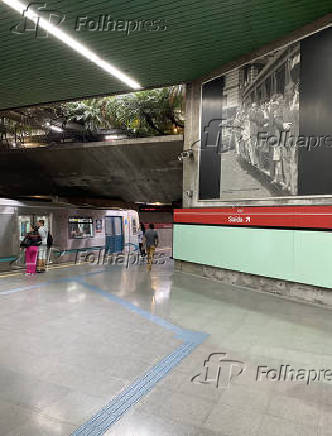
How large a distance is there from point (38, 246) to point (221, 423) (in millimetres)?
9625

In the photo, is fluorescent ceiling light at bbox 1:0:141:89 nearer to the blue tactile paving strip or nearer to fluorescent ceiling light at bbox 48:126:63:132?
the blue tactile paving strip

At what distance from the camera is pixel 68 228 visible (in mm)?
14180

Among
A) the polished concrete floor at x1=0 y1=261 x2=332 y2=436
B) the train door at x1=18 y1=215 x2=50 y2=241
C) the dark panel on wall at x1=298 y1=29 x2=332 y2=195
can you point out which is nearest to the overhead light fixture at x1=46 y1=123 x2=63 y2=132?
the train door at x1=18 y1=215 x2=50 y2=241

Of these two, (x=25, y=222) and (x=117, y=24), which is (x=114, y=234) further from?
(x=117, y=24)

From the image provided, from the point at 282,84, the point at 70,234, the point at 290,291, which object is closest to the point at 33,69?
the point at 70,234

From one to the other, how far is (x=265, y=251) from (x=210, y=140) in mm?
4240

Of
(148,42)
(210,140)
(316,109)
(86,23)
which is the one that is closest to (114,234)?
(210,140)

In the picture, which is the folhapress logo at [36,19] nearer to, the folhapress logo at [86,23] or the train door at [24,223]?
the folhapress logo at [86,23]

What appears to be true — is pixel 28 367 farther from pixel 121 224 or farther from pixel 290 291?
pixel 121 224

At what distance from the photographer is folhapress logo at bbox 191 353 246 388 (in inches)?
144

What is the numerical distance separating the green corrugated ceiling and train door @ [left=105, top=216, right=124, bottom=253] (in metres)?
6.68

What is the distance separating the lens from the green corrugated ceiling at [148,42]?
722 centimetres

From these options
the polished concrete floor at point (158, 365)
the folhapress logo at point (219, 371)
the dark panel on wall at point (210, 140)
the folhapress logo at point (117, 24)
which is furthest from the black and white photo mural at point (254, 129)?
the folhapress logo at point (219, 371)

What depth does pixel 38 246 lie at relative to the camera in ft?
36.7
